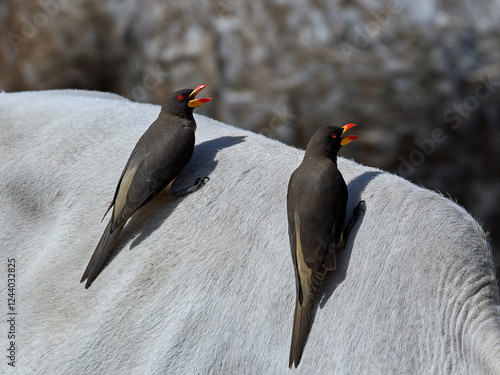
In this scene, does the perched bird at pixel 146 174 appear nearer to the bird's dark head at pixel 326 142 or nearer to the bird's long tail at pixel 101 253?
the bird's long tail at pixel 101 253

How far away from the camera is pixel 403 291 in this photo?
1.02 meters

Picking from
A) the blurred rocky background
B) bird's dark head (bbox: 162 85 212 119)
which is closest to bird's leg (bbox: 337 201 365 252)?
bird's dark head (bbox: 162 85 212 119)

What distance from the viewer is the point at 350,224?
3.67 ft

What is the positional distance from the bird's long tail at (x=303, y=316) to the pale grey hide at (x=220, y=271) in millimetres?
16

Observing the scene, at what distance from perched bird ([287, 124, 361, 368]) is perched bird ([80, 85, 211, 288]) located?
0.28 metres

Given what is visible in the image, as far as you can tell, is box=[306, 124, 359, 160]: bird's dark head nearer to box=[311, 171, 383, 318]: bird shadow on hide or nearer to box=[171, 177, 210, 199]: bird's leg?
box=[311, 171, 383, 318]: bird shadow on hide

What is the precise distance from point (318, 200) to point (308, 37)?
1356 mm

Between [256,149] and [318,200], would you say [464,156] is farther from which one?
[318,200]

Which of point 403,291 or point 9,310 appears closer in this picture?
point 403,291

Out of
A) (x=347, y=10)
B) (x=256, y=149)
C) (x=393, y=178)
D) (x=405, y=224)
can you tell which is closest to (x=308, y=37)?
(x=347, y=10)

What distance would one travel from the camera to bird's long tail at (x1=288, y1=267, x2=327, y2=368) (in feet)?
3.40

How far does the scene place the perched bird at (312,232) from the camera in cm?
104

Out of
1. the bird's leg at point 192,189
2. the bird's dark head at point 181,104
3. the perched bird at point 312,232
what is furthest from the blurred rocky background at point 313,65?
the perched bird at point 312,232

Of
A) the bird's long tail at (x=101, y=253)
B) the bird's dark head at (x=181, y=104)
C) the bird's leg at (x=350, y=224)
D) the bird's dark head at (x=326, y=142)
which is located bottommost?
the bird's long tail at (x=101, y=253)
